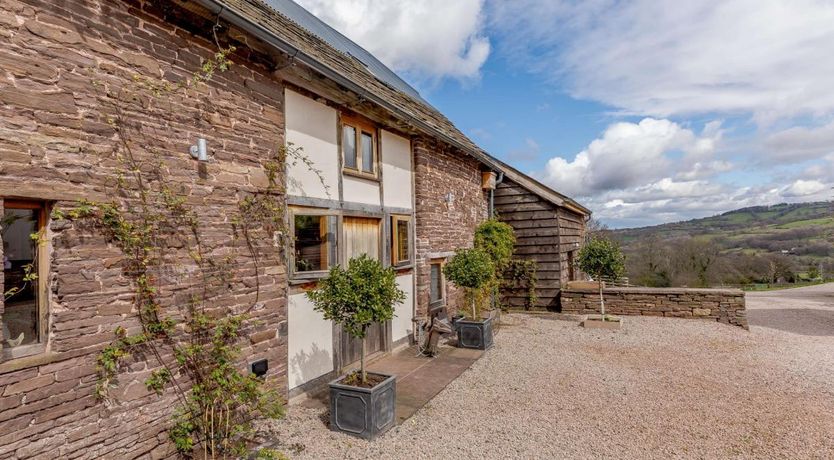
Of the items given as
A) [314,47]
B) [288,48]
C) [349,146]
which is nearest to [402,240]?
[349,146]

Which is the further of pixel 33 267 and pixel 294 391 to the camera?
pixel 294 391

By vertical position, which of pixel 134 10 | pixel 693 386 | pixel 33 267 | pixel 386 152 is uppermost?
pixel 134 10

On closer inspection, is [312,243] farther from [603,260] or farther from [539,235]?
[539,235]

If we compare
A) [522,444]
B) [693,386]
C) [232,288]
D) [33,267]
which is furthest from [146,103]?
[693,386]

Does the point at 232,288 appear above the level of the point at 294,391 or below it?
above

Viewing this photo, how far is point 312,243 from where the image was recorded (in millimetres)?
5949

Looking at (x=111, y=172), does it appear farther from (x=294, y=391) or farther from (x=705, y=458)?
(x=705, y=458)

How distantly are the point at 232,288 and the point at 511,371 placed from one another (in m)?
4.73

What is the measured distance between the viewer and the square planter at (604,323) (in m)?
9.89

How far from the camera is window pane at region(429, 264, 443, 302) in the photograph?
31.1 feet

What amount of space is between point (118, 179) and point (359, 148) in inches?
157

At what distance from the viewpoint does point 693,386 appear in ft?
20.2

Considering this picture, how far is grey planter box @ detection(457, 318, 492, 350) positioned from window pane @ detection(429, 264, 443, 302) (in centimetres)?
123

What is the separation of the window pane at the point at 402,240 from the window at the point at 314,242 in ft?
6.60
